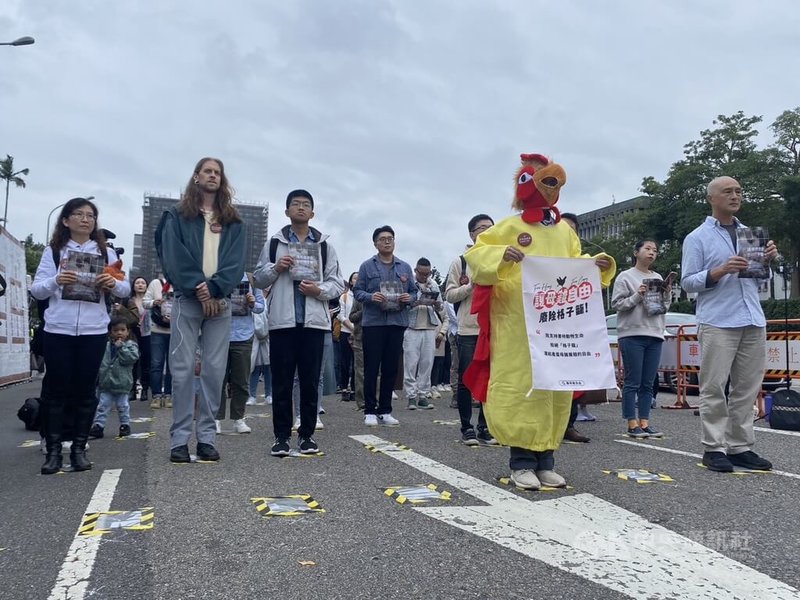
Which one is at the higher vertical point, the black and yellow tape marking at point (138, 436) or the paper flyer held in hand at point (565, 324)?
the paper flyer held in hand at point (565, 324)

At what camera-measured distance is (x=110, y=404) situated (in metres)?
7.65

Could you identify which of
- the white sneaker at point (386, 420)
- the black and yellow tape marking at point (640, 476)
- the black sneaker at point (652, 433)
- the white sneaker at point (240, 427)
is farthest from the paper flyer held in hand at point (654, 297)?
the white sneaker at point (240, 427)

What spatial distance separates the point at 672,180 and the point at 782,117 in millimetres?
8241

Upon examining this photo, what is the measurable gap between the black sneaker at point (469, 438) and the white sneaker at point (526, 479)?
1692mm

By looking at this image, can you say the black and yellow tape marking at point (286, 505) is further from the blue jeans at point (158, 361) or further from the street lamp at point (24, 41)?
the street lamp at point (24, 41)

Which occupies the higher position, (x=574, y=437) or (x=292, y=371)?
(x=292, y=371)

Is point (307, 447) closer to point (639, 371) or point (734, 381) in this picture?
point (734, 381)

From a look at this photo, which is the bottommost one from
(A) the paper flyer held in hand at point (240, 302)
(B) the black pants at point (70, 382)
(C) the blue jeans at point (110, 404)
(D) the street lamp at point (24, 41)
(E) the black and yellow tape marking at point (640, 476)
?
(E) the black and yellow tape marking at point (640, 476)

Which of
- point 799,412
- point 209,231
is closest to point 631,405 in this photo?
point 799,412

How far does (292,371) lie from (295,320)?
0.42m

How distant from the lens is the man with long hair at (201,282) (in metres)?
5.48

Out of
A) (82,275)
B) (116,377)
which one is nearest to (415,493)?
(82,275)

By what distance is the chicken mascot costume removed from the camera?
4.70 meters

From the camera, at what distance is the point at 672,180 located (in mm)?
54750
